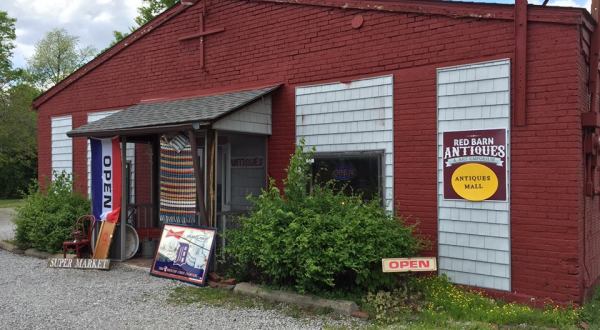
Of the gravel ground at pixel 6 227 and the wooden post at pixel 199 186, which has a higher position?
the wooden post at pixel 199 186

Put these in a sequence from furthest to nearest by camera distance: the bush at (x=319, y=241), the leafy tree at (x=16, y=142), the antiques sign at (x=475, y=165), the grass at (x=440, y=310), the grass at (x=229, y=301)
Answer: the leafy tree at (x=16, y=142) < the antiques sign at (x=475, y=165) < the bush at (x=319, y=241) < the grass at (x=229, y=301) < the grass at (x=440, y=310)

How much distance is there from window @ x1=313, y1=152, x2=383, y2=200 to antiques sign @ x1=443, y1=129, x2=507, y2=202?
1.05 m

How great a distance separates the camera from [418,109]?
7113mm

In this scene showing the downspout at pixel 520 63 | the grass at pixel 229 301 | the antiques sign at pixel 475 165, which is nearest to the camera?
the grass at pixel 229 301

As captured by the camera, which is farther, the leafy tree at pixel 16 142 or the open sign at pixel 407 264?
the leafy tree at pixel 16 142

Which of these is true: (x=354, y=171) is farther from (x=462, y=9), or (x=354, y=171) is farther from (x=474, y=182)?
(x=462, y=9)

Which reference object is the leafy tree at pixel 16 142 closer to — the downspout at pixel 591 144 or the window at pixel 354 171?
the window at pixel 354 171

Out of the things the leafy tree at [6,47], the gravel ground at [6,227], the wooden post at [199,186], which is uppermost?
the leafy tree at [6,47]

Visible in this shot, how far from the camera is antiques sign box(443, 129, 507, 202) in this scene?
6391 mm

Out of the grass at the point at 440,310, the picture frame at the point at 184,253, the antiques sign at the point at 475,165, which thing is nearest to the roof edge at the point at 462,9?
the antiques sign at the point at 475,165

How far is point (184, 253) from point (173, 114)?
7.66 ft

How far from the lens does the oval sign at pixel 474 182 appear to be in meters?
6.46

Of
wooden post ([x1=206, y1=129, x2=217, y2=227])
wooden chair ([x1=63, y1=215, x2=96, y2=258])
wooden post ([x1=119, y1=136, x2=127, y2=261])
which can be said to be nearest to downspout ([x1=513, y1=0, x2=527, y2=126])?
wooden post ([x1=206, y1=129, x2=217, y2=227])

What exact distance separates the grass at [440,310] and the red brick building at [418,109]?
292 mm
